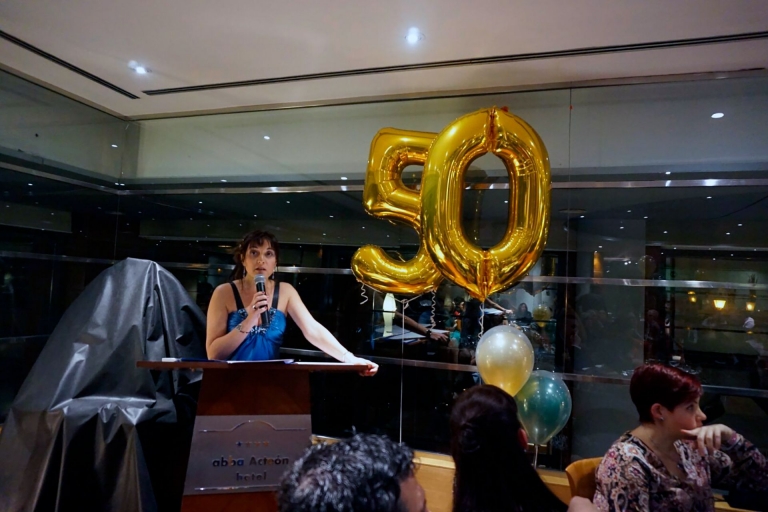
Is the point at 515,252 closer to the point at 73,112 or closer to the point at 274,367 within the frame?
the point at 274,367

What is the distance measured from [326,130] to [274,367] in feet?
6.87

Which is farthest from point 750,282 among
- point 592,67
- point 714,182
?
point 592,67

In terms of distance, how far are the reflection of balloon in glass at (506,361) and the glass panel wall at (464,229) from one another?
74cm

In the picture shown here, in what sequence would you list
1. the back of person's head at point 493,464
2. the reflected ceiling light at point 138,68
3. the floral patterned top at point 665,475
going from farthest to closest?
the reflected ceiling light at point 138,68
the floral patterned top at point 665,475
the back of person's head at point 493,464

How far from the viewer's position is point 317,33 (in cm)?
241

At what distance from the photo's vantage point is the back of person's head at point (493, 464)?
1.20m

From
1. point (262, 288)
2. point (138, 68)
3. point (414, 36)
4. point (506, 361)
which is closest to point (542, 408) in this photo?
point (506, 361)

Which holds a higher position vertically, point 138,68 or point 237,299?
point 138,68

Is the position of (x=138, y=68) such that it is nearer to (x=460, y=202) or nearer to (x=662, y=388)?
(x=460, y=202)

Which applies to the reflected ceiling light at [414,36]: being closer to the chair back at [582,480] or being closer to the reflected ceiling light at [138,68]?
the reflected ceiling light at [138,68]

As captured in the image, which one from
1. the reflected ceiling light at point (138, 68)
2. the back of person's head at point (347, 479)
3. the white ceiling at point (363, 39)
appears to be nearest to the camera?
the back of person's head at point (347, 479)

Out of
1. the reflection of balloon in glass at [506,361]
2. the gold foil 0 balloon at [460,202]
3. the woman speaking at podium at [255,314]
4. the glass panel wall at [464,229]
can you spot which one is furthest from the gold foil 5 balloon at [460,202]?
the glass panel wall at [464,229]

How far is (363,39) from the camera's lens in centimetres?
244

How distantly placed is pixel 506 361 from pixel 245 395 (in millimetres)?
1156
